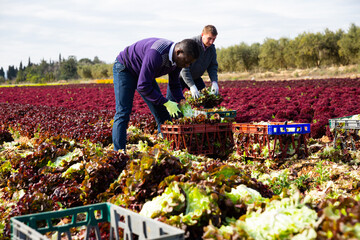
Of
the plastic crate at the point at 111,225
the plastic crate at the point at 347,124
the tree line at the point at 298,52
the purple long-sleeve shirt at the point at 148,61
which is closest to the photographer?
the plastic crate at the point at 111,225

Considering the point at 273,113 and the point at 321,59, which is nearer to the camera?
the point at 273,113

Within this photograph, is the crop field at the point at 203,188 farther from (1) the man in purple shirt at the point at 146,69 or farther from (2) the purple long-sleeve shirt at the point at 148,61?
(2) the purple long-sleeve shirt at the point at 148,61

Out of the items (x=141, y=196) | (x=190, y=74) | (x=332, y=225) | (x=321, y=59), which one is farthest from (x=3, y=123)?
(x=321, y=59)

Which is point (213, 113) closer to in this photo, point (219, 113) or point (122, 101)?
point (219, 113)

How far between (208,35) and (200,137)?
146 centimetres

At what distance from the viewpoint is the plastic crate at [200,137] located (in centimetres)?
485

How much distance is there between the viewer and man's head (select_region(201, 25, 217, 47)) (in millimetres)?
5309

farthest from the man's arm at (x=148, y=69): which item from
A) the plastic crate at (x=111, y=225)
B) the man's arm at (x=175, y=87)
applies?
the plastic crate at (x=111, y=225)

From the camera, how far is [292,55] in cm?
4866

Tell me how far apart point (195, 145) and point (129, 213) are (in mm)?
3083

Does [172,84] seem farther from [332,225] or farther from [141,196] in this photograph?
[332,225]

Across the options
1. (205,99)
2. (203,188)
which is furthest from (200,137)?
(203,188)

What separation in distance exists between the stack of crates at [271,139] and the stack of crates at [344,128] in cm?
38

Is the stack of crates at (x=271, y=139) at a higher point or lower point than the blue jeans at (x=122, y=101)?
lower
